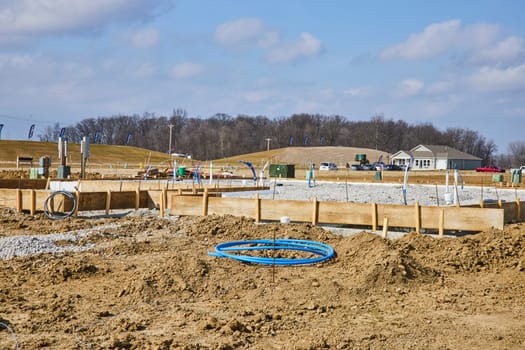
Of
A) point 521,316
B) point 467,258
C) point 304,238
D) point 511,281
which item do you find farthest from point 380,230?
point 521,316

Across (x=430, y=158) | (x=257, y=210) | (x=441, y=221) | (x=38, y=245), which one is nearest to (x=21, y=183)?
(x=38, y=245)

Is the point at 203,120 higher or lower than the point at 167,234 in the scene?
higher

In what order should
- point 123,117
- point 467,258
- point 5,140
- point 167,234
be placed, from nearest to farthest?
1. point 467,258
2. point 167,234
3. point 5,140
4. point 123,117

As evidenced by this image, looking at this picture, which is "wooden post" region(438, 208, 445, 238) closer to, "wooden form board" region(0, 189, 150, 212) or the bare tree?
"wooden form board" region(0, 189, 150, 212)

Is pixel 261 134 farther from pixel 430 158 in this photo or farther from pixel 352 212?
pixel 352 212

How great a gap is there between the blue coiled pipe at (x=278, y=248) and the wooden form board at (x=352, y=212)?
2.38 m

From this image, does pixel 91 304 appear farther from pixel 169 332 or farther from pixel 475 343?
pixel 475 343

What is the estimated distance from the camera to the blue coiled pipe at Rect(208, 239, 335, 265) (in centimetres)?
997

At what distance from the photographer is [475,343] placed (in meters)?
6.32

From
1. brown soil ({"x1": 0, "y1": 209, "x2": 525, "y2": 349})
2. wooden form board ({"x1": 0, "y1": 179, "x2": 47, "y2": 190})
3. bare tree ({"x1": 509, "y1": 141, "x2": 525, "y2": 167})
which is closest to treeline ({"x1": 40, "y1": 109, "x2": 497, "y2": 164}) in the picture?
bare tree ({"x1": 509, "y1": 141, "x2": 525, "y2": 167})

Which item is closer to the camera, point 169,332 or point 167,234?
point 169,332

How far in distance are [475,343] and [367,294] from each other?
227cm

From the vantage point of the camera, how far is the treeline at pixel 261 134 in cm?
11700

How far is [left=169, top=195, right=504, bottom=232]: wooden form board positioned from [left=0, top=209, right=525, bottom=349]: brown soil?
0.96 metres
